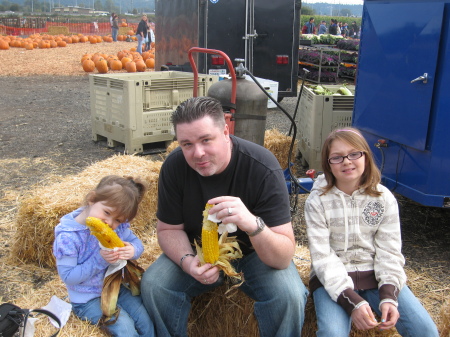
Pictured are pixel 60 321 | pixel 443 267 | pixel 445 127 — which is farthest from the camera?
pixel 443 267

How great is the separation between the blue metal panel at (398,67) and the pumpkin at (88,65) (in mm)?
14050

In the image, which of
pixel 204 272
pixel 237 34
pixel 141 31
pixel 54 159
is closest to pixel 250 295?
pixel 204 272

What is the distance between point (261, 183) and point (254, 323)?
91cm

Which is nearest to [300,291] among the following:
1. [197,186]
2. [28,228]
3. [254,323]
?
[254,323]

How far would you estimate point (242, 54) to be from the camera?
33.7 feet

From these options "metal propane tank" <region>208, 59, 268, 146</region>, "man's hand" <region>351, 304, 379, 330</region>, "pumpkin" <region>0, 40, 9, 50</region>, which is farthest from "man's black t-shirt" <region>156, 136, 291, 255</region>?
"pumpkin" <region>0, 40, 9, 50</region>

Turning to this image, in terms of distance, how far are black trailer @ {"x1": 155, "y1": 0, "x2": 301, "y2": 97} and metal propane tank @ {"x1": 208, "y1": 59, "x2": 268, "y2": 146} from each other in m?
3.92

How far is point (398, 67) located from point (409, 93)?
26cm

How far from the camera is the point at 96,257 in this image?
2.69m

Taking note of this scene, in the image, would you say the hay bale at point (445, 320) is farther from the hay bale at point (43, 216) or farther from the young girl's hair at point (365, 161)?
the hay bale at point (43, 216)

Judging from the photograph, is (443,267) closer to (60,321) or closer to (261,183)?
(261,183)

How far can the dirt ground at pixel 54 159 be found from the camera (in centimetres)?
425

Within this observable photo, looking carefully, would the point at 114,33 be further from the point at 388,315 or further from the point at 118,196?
the point at 388,315

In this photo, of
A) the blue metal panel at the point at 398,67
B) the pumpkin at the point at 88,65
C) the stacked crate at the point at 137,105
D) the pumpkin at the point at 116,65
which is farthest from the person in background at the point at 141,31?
the blue metal panel at the point at 398,67
